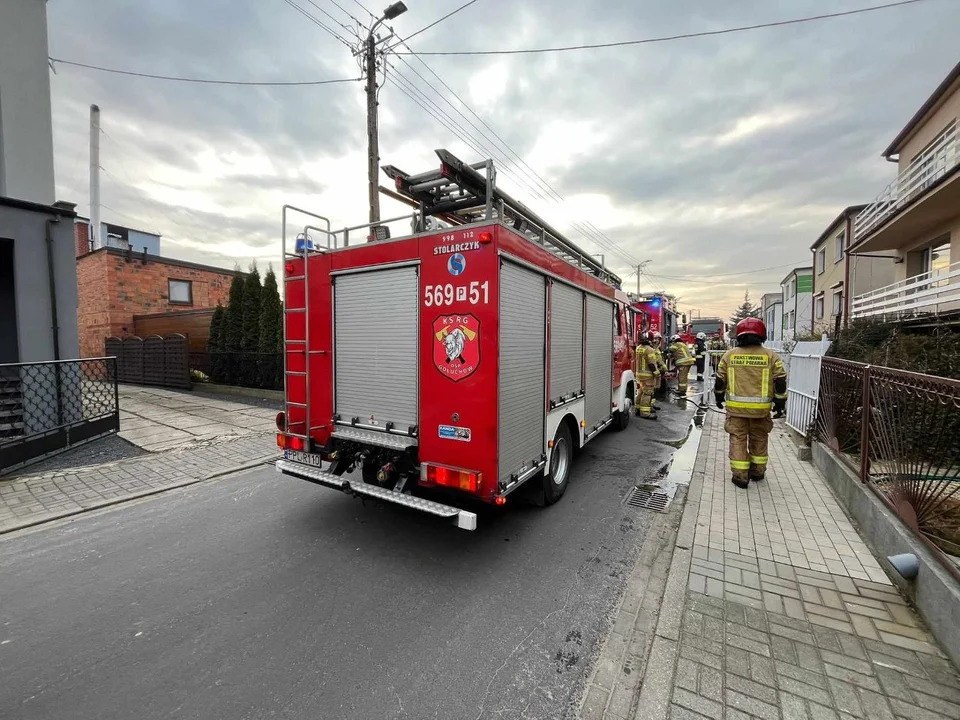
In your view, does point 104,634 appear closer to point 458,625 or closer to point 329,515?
point 329,515

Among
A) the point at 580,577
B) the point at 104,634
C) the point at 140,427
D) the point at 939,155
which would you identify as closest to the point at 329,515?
the point at 104,634

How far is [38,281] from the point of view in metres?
6.79

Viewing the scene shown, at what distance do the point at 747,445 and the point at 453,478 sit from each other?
3.75 m

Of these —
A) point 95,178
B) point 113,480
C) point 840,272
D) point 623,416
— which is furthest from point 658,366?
point 95,178

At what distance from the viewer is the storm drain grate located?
4555mm

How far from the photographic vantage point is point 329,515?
4.28 meters

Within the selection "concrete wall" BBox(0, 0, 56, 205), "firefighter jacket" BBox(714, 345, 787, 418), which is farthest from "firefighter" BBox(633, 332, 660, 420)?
"concrete wall" BBox(0, 0, 56, 205)

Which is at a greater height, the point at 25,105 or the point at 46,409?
the point at 25,105

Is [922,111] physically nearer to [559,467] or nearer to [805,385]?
[805,385]

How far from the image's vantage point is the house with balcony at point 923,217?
10148mm

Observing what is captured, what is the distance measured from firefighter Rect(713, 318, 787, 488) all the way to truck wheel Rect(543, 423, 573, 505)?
6.14 ft

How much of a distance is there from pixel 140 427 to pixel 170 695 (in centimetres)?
776

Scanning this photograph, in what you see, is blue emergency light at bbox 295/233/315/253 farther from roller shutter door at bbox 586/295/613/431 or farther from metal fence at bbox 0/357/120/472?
metal fence at bbox 0/357/120/472

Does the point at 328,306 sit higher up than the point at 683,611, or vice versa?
A: the point at 328,306
